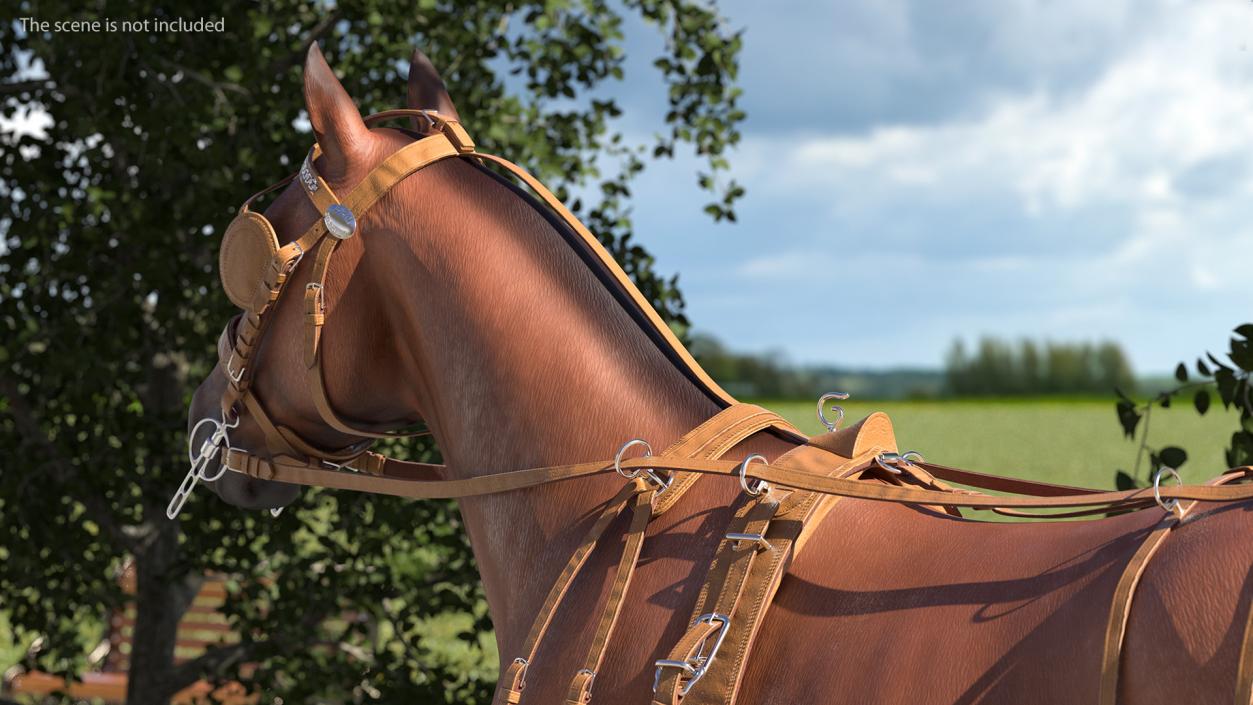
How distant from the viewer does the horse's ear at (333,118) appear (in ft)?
6.13

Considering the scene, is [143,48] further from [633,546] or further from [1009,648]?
[1009,648]

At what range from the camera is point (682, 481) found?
5.41 ft

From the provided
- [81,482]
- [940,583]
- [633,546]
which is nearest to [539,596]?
[633,546]

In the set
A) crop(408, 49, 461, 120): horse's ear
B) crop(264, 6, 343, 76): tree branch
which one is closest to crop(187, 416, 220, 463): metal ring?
crop(408, 49, 461, 120): horse's ear

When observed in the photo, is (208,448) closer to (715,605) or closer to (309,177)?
(309,177)

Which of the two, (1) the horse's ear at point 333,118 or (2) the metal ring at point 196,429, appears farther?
(2) the metal ring at point 196,429

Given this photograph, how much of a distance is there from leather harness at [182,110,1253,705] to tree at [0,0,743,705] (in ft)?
5.97

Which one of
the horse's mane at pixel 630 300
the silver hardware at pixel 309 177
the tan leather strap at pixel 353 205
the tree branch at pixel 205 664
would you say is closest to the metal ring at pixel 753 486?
the horse's mane at pixel 630 300

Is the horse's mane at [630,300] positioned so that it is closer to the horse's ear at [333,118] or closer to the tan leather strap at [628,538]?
the tan leather strap at [628,538]

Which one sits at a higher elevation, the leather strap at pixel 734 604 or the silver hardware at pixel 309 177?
the silver hardware at pixel 309 177

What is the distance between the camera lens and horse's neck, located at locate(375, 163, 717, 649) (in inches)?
69.3

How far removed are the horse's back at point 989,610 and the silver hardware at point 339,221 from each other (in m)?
0.96

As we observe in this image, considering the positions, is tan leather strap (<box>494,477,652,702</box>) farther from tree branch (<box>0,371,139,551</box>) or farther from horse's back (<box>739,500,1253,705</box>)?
tree branch (<box>0,371,139,551</box>)

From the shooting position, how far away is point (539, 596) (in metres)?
1.73
